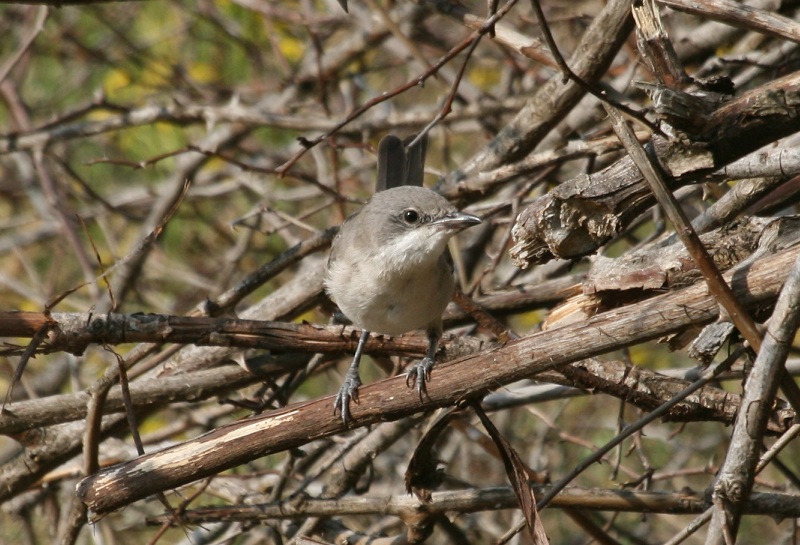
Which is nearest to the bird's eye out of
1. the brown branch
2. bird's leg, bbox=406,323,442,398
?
bird's leg, bbox=406,323,442,398

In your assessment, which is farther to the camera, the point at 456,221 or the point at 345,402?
the point at 456,221

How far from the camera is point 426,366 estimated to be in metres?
3.05

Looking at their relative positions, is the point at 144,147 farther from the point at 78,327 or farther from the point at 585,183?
the point at 585,183

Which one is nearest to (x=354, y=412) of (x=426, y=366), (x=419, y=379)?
(x=419, y=379)

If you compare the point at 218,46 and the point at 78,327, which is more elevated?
the point at 218,46

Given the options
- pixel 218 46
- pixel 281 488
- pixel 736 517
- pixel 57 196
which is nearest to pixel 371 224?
pixel 281 488

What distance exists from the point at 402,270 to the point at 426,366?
28.9 inches

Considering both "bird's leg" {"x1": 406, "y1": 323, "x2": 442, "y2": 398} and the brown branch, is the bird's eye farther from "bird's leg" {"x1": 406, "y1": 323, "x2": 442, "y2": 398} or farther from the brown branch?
the brown branch

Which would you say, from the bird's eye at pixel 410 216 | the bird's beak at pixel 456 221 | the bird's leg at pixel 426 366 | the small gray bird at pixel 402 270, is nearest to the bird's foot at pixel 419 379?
the bird's leg at pixel 426 366

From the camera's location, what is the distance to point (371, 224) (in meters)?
3.91

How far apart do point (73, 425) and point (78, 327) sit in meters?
1.11

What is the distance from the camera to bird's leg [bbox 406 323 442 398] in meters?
2.61

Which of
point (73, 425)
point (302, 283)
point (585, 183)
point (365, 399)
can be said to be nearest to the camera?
point (585, 183)

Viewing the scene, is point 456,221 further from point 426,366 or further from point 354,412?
point 354,412
